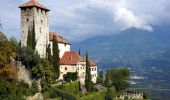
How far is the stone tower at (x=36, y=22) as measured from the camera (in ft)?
246

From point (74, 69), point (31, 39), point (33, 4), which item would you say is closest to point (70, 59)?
point (74, 69)

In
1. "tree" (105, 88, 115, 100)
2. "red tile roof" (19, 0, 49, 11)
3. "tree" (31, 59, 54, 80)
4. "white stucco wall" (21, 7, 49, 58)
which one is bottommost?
"tree" (105, 88, 115, 100)

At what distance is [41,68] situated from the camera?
222 feet

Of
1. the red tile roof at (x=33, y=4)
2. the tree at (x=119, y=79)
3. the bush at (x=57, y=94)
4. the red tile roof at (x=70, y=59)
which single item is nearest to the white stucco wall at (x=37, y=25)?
the red tile roof at (x=33, y=4)

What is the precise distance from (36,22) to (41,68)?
11064 millimetres

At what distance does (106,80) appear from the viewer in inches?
3762

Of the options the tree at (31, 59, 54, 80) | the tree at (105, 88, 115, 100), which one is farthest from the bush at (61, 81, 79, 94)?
the tree at (105, 88, 115, 100)

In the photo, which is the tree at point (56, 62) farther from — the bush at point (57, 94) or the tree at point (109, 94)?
the tree at point (109, 94)

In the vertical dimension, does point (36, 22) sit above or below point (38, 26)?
above

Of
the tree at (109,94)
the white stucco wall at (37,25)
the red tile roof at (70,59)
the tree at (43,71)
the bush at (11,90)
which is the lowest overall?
the tree at (109,94)

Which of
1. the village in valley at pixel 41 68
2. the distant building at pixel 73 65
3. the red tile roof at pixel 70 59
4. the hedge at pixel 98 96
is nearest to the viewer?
the village in valley at pixel 41 68

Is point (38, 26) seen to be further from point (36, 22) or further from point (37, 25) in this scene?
point (36, 22)

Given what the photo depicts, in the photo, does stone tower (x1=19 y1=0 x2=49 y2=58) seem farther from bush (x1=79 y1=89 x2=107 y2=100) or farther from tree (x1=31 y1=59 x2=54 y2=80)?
bush (x1=79 y1=89 x2=107 y2=100)

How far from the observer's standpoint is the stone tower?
75062 millimetres
